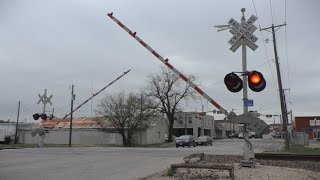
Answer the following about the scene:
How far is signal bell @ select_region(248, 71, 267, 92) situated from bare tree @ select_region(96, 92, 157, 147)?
152 ft

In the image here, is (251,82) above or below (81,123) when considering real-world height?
below

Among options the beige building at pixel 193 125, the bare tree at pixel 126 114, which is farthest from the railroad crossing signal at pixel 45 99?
the beige building at pixel 193 125

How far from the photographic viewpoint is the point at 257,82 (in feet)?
39.3

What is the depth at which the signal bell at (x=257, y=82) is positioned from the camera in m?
12.0

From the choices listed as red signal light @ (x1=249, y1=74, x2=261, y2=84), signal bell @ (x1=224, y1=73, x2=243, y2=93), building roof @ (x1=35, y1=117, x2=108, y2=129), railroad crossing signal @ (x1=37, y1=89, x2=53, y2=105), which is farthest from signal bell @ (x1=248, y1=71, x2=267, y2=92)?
building roof @ (x1=35, y1=117, x2=108, y2=129)

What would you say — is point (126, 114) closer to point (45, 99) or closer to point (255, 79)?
point (45, 99)

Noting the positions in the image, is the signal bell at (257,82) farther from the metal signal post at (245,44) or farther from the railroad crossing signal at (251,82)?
the metal signal post at (245,44)

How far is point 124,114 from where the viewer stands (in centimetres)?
5781

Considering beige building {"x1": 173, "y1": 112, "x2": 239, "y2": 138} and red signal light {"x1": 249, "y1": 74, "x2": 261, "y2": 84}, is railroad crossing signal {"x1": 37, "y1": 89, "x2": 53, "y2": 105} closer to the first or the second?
red signal light {"x1": 249, "y1": 74, "x2": 261, "y2": 84}

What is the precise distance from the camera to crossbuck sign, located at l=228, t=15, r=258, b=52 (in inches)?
556

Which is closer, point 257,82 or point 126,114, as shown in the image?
point 257,82

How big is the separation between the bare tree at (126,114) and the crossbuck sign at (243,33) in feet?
145

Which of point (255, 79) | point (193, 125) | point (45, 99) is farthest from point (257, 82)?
point (193, 125)

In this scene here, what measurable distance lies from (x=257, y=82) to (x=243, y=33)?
278 cm
